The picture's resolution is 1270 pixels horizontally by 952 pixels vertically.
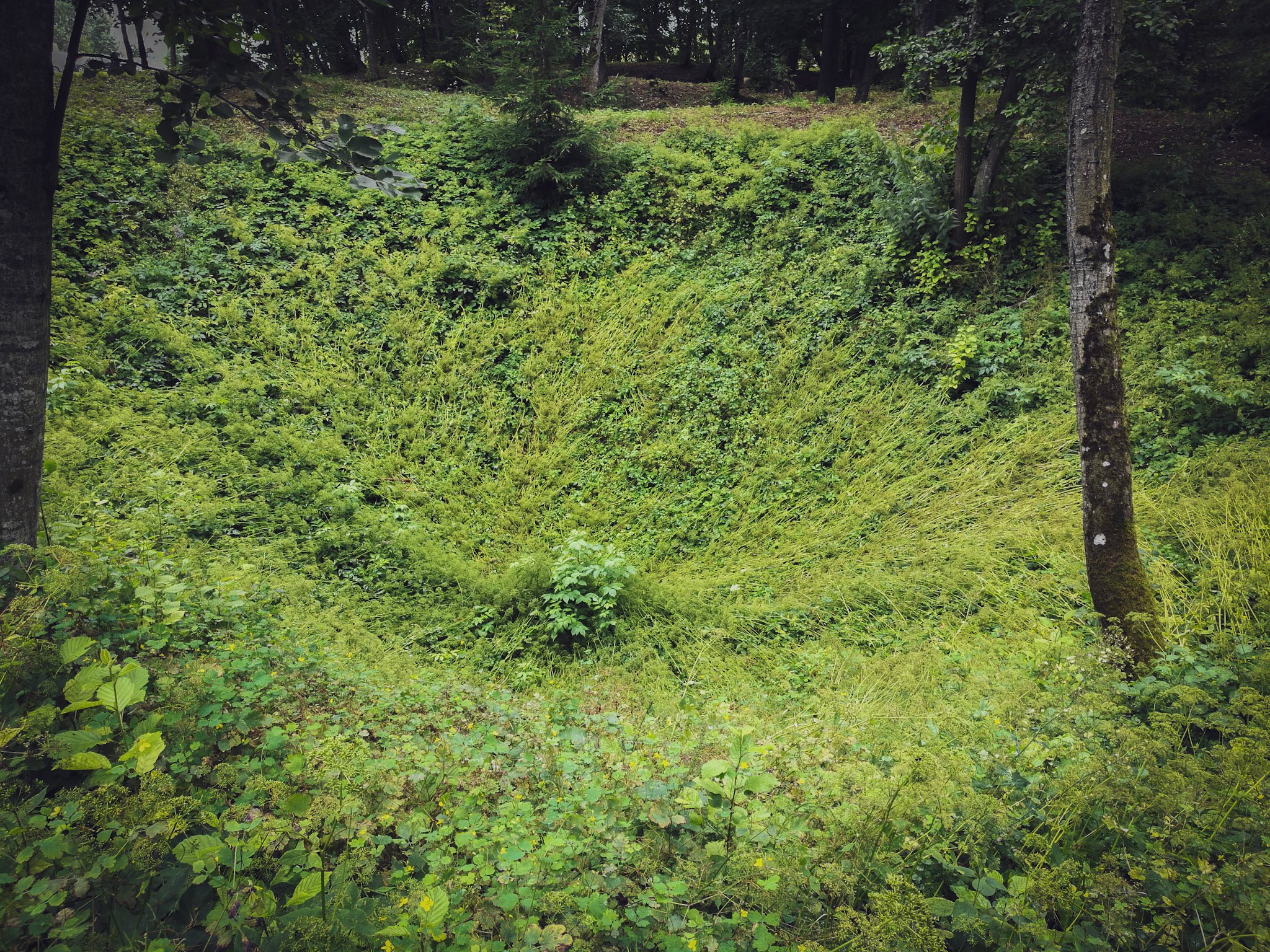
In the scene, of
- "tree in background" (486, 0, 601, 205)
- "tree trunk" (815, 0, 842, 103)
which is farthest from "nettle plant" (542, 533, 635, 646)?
"tree trunk" (815, 0, 842, 103)

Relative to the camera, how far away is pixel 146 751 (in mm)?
1792

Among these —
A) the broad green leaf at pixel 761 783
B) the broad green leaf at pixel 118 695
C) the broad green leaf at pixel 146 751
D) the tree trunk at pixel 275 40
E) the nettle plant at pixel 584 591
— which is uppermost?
the tree trunk at pixel 275 40

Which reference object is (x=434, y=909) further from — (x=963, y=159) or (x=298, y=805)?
(x=963, y=159)

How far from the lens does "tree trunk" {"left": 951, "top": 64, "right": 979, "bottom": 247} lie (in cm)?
862

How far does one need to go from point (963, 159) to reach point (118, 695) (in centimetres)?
1110

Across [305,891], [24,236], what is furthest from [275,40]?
[305,891]

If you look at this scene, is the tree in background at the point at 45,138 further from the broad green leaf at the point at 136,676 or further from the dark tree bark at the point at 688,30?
the dark tree bark at the point at 688,30

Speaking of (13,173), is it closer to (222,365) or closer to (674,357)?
(222,365)

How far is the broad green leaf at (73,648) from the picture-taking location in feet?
6.56

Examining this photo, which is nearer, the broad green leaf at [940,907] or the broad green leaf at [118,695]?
the broad green leaf at [118,695]

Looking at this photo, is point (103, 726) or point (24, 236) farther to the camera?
point (24, 236)

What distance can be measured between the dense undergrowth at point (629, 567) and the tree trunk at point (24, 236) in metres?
0.58

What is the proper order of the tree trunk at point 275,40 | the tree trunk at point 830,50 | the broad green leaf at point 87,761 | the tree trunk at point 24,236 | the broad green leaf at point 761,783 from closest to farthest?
1. the broad green leaf at point 87,761
2. the broad green leaf at point 761,783
3. the tree trunk at point 24,236
4. the tree trunk at point 275,40
5. the tree trunk at point 830,50

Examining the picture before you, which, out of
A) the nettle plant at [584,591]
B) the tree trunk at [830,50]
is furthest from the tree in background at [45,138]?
the tree trunk at [830,50]
